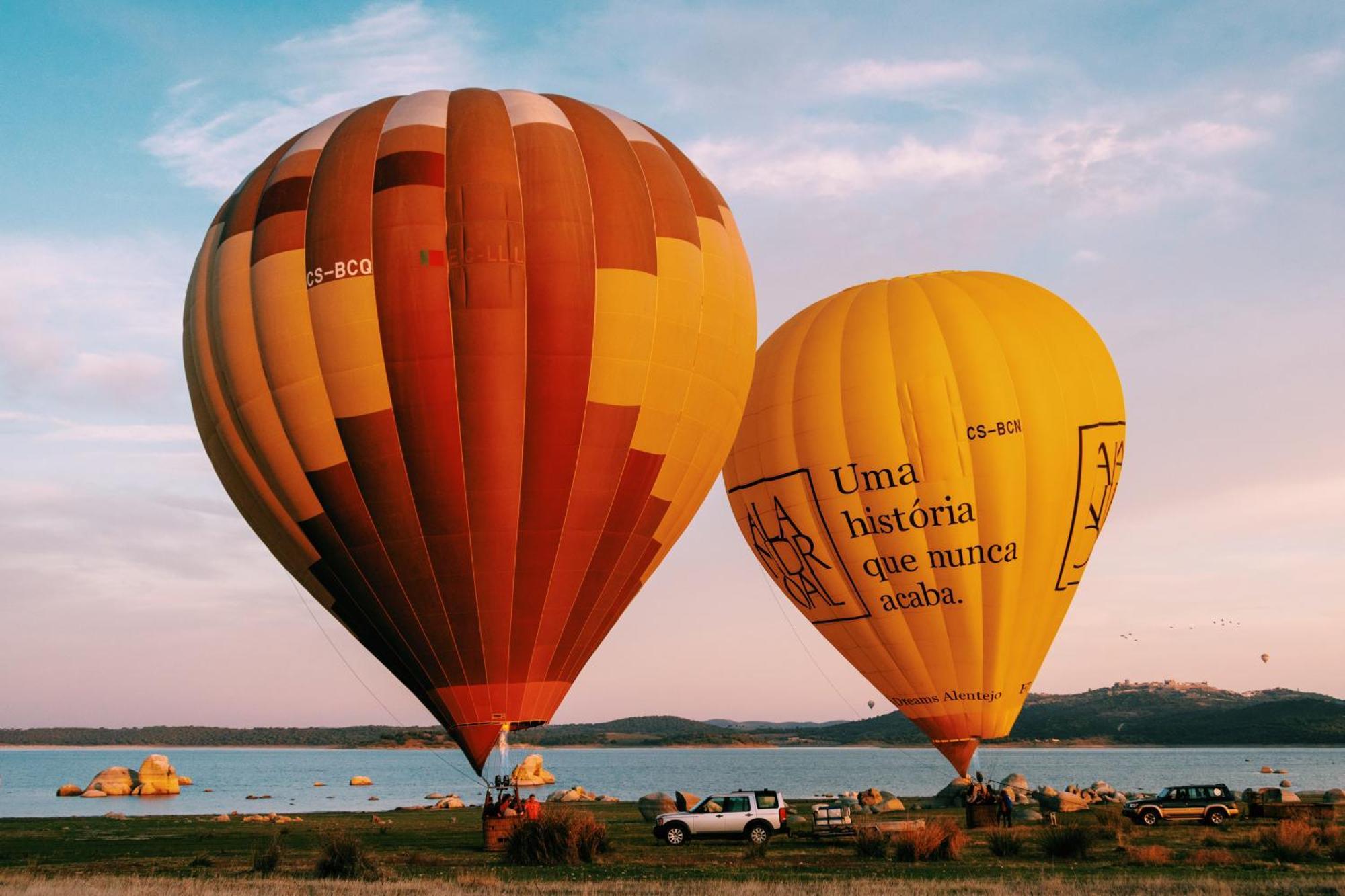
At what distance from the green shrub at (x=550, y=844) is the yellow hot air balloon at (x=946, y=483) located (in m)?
10.9

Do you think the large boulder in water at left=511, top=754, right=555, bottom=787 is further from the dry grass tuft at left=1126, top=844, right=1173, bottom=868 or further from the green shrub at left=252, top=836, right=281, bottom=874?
the dry grass tuft at left=1126, top=844, right=1173, bottom=868

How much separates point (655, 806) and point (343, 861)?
17.3 metres

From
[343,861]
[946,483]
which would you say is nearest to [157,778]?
[343,861]

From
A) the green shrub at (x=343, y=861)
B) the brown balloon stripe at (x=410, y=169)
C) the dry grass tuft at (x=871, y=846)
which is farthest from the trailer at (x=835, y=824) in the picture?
the brown balloon stripe at (x=410, y=169)

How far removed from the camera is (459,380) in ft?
75.8

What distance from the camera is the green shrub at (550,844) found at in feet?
78.5

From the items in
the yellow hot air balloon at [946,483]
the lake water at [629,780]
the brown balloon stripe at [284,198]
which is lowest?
the lake water at [629,780]

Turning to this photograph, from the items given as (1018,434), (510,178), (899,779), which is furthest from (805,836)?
(899,779)

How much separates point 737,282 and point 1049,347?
9.52 meters

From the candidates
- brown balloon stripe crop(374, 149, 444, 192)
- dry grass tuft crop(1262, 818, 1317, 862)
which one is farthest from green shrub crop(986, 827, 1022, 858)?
brown balloon stripe crop(374, 149, 444, 192)

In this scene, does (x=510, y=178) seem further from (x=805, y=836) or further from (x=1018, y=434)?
(x=805, y=836)

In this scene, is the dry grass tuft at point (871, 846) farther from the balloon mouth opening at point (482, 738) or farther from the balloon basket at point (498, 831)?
the balloon mouth opening at point (482, 738)

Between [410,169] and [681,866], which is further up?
[410,169]

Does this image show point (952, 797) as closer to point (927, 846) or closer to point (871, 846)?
point (871, 846)
